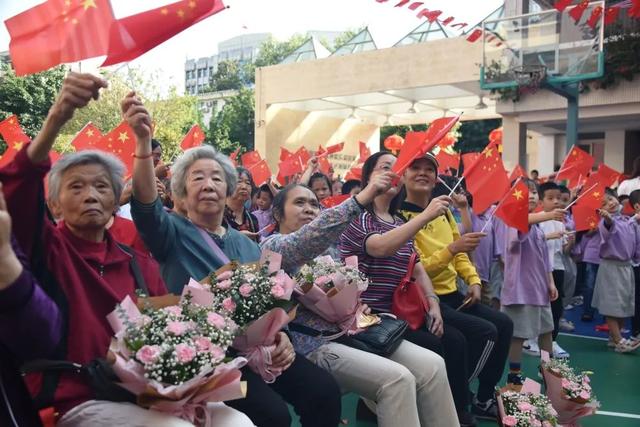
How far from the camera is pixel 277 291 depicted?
2469 mm

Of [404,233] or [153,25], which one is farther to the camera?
[404,233]

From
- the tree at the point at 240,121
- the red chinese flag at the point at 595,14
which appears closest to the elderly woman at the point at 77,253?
the red chinese flag at the point at 595,14

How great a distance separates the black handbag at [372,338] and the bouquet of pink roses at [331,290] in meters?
0.12

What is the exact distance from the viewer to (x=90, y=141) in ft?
18.0

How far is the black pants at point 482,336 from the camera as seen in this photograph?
4.18 m

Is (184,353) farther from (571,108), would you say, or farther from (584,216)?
(571,108)

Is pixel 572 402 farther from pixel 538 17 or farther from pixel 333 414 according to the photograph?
pixel 538 17

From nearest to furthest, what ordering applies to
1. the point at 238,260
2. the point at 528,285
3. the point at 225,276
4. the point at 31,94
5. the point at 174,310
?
the point at 174,310 < the point at 225,276 < the point at 238,260 < the point at 528,285 < the point at 31,94

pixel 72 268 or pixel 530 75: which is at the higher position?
pixel 530 75

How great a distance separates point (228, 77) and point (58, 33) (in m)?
62.4

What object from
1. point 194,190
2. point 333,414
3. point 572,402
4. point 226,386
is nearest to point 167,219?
point 194,190

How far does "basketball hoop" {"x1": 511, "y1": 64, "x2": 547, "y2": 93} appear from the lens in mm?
13008

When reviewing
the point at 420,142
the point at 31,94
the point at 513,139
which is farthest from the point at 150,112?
the point at 420,142

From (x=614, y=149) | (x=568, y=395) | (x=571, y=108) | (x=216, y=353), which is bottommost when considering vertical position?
(x=568, y=395)
